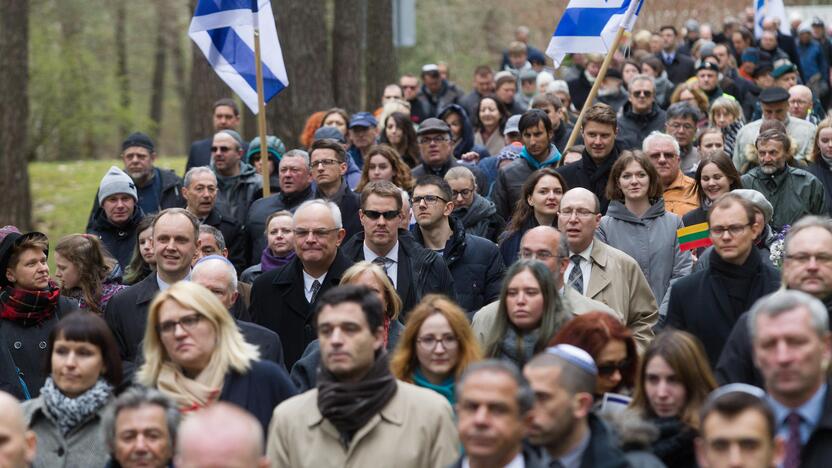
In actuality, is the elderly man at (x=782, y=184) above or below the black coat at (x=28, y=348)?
above

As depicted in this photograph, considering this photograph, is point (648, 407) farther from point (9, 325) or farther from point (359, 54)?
point (359, 54)

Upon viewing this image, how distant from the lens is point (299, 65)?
18766 mm

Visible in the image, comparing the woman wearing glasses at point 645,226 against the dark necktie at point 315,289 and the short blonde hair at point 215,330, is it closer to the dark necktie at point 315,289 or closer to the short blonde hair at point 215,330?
the dark necktie at point 315,289

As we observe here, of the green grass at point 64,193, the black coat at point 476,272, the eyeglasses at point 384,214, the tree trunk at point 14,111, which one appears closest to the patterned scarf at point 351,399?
the eyeglasses at point 384,214

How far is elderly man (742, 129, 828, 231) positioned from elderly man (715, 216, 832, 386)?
4635 mm

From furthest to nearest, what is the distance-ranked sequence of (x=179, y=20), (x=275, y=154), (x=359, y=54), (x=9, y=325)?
(x=179, y=20) < (x=359, y=54) < (x=275, y=154) < (x=9, y=325)

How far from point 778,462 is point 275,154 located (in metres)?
9.63

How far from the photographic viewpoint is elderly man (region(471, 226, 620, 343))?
28.0ft

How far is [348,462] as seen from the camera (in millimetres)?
6688

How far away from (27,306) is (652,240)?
437cm

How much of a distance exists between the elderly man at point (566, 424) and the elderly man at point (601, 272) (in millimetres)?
3078

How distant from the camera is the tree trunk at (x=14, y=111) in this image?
61.1 feet

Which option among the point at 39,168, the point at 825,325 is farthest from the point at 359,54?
the point at 825,325

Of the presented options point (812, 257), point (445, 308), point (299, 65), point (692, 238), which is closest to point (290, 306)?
point (445, 308)
